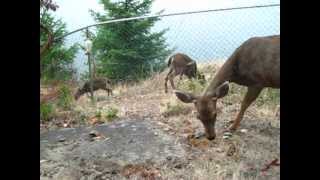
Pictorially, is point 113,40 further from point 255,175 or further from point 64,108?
point 255,175

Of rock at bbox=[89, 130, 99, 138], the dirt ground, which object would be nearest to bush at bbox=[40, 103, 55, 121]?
the dirt ground

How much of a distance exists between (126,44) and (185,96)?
2.52ft

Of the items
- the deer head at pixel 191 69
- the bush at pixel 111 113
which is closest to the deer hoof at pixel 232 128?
the deer head at pixel 191 69

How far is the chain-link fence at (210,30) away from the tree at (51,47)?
1.59 ft

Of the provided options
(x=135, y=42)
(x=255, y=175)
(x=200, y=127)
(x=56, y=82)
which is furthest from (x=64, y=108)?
(x=255, y=175)

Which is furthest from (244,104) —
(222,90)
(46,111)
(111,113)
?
(46,111)

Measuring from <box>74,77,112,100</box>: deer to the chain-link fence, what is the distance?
50 centimetres

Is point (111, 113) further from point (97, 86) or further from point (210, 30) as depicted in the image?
point (210, 30)

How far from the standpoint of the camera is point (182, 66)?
474cm

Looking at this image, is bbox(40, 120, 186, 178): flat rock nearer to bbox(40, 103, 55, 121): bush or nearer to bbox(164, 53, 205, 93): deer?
bbox(40, 103, 55, 121): bush

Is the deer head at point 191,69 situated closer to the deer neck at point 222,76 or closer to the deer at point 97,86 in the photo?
the deer neck at point 222,76

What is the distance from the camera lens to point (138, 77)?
500 centimetres

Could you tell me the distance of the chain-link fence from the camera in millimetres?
4672

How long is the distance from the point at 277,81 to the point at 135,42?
4.32 ft
